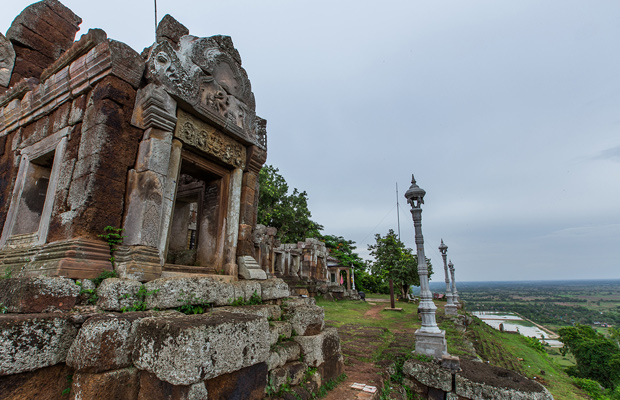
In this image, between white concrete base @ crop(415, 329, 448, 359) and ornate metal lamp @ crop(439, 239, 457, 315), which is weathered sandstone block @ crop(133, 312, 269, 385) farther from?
ornate metal lamp @ crop(439, 239, 457, 315)

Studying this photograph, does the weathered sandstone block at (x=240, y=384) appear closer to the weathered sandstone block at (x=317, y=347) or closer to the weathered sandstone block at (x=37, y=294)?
the weathered sandstone block at (x=317, y=347)

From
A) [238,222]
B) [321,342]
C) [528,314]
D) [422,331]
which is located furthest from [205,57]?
[528,314]

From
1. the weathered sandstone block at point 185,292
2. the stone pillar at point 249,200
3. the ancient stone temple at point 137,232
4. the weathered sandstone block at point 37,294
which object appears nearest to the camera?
the ancient stone temple at point 137,232

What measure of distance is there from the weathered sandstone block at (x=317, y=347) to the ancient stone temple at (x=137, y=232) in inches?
0.7

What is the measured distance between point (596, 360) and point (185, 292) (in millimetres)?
22898

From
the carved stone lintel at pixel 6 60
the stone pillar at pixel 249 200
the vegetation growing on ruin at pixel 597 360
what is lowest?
the vegetation growing on ruin at pixel 597 360

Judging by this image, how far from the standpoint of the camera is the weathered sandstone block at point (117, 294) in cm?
279

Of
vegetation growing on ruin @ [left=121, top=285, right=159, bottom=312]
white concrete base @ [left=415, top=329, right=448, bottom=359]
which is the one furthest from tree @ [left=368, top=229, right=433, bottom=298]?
vegetation growing on ruin @ [left=121, top=285, right=159, bottom=312]

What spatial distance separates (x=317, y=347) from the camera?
4121 mm

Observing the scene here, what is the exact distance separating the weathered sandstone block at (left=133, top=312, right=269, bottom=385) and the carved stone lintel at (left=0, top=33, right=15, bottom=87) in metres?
6.53

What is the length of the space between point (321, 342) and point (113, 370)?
2583mm

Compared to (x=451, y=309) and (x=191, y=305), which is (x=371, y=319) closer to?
(x=451, y=309)

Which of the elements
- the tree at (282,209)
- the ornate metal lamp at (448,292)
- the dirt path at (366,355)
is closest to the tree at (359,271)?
the tree at (282,209)

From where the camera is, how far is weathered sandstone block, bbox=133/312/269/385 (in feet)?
6.66
